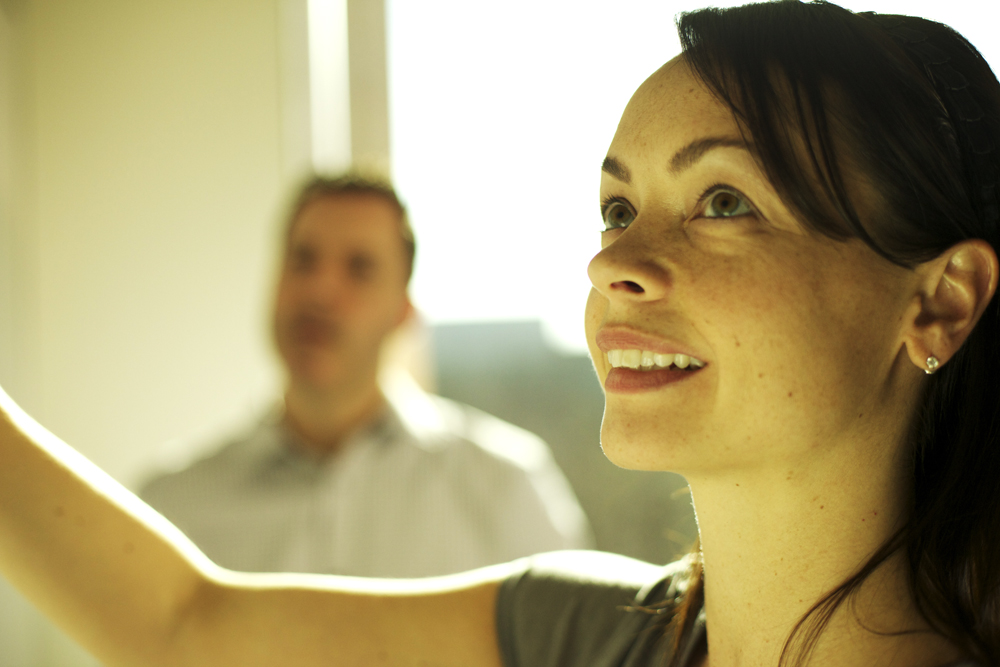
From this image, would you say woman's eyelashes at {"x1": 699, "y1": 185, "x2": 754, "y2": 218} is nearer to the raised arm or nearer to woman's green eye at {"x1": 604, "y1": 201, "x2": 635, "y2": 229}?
woman's green eye at {"x1": 604, "y1": 201, "x2": 635, "y2": 229}

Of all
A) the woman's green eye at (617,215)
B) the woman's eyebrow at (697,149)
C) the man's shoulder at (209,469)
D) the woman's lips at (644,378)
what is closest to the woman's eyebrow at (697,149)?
the woman's eyebrow at (697,149)

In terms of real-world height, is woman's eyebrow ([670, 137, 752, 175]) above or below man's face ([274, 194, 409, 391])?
above

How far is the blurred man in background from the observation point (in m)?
2.00

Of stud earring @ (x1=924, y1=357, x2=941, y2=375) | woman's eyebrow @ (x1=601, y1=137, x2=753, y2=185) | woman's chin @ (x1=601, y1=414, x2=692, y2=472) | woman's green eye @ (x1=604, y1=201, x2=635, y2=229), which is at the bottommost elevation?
woman's chin @ (x1=601, y1=414, x2=692, y2=472)

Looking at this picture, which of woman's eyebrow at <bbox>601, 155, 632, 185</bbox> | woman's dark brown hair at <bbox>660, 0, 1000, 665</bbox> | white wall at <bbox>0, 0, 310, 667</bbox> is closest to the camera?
woman's dark brown hair at <bbox>660, 0, 1000, 665</bbox>

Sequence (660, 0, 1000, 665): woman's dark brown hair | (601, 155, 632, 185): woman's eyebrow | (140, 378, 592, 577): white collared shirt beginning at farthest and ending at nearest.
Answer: (140, 378, 592, 577): white collared shirt, (601, 155, 632, 185): woman's eyebrow, (660, 0, 1000, 665): woman's dark brown hair

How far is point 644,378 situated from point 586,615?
337 millimetres

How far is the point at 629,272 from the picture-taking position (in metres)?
0.81

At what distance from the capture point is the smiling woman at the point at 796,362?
79cm

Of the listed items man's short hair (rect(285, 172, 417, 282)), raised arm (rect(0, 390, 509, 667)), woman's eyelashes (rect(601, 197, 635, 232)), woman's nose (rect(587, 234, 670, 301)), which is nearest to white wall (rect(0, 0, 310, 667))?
man's short hair (rect(285, 172, 417, 282))

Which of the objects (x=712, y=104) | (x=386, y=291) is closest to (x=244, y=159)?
(x=386, y=291)

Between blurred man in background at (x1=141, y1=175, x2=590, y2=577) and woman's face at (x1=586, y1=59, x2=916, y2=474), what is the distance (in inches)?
52.2

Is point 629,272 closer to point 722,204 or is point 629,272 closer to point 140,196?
point 722,204

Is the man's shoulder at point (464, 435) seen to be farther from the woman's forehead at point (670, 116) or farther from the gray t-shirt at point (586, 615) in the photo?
the woman's forehead at point (670, 116)
